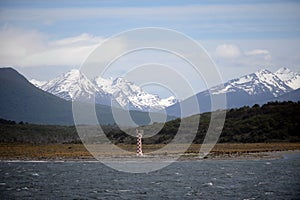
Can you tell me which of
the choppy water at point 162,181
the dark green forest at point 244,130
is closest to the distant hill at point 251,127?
the dark green forest at point 244,130

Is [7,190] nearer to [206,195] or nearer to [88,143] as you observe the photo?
[206,195]

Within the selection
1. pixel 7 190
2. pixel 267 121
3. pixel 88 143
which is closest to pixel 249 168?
pixel 7 190

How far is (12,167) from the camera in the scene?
75562 millimetres

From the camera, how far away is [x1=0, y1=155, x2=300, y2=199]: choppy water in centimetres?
4694

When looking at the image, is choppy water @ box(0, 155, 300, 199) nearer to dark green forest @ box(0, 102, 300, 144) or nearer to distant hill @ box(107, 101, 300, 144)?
distant hill @ box(107, 101, 300, 144)

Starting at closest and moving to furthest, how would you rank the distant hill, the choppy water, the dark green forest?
the choppy water < the distant hill < the dark green forest

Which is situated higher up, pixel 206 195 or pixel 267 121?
pixel 267 121

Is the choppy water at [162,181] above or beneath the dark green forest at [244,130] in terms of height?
beneath

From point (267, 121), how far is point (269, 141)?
334 inches

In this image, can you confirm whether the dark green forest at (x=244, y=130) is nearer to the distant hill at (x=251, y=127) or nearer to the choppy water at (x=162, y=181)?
the distant hill at (x=251, y=127)

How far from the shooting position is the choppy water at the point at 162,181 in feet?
154

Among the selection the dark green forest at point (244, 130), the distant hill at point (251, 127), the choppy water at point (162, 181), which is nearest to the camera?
the choppy water at point (162, 181)

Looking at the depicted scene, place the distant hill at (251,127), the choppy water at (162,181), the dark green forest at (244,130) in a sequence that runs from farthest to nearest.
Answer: the dark green forest at (244,130) < the distant hill at (251,127) < the choppy water at (162,181)

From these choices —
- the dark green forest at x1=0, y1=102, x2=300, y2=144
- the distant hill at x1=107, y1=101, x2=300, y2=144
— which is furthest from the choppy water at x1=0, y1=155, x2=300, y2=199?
the dark green forest at x1=0, y1=102, x2=300, y2=144
